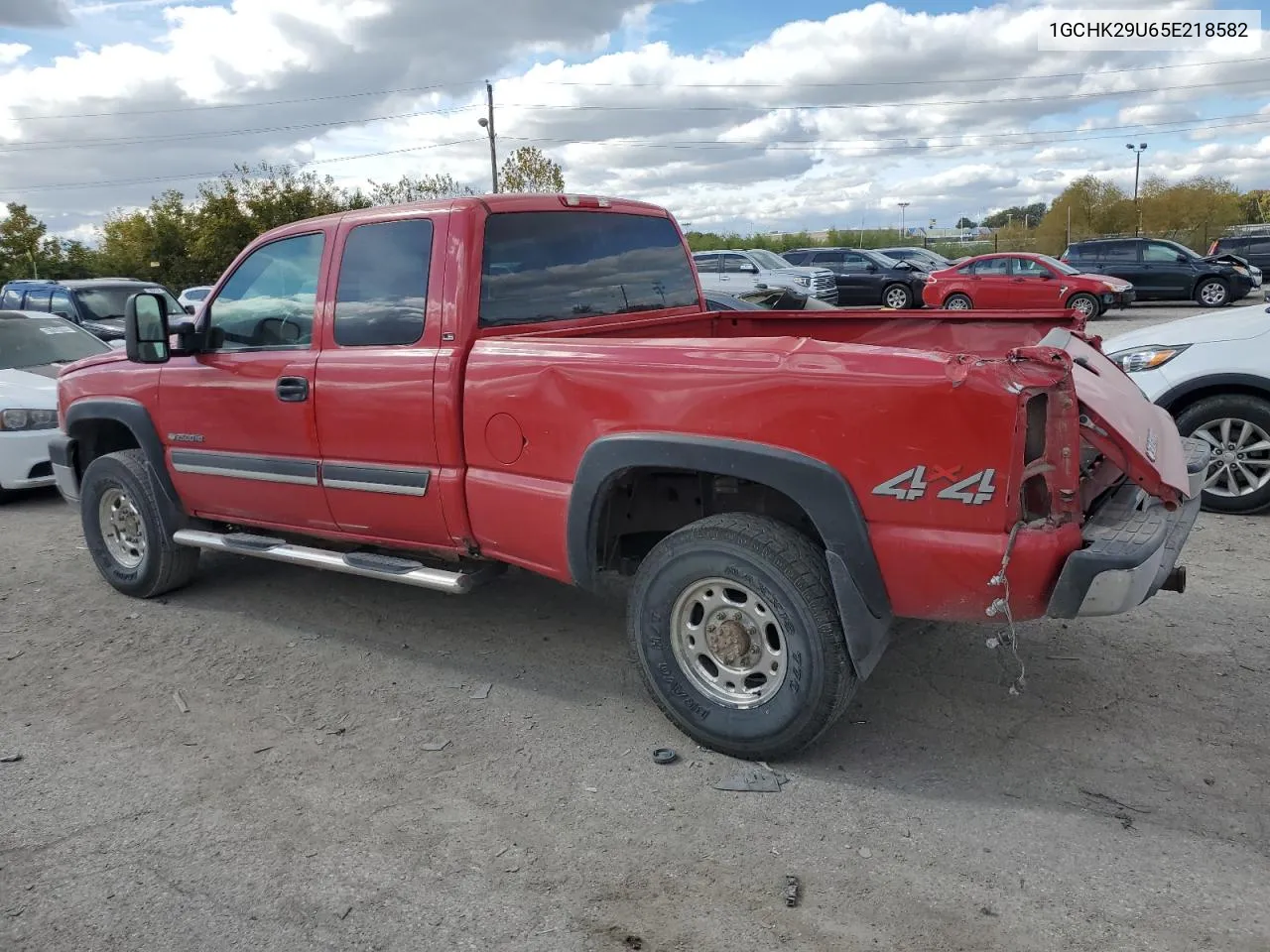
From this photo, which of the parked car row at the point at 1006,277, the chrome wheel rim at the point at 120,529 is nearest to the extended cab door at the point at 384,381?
the chrome wheel rim at the point at 120,529

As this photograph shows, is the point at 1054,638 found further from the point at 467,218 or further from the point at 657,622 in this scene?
the point at 467,218

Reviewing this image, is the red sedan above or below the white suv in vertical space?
below

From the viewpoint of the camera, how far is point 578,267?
4.54 m

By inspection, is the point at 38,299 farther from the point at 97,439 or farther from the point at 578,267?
the point at 578,267

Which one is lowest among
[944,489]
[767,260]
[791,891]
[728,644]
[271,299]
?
[791,891]

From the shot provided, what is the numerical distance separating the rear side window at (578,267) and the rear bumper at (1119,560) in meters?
2.33

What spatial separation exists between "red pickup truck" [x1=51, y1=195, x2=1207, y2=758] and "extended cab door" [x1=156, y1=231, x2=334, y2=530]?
15mm

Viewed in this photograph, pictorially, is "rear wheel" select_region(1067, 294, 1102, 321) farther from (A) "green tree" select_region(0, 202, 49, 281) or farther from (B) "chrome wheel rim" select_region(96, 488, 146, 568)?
(A) "green tree" select_region(0, 202, 49, 281)

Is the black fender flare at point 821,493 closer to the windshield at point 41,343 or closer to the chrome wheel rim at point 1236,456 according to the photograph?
the chrome wheel rim at point 1236,456

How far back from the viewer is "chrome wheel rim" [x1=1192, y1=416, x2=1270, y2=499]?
6.24 m

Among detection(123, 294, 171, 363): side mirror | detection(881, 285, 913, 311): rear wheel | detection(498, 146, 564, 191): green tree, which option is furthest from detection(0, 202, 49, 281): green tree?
detection(123, 294, 171, 363): side mirror

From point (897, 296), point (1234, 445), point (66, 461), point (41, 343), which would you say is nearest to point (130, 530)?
point (66, 461)

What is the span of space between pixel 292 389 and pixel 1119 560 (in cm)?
340

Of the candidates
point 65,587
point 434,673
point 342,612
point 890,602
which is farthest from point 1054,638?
point 65,587
